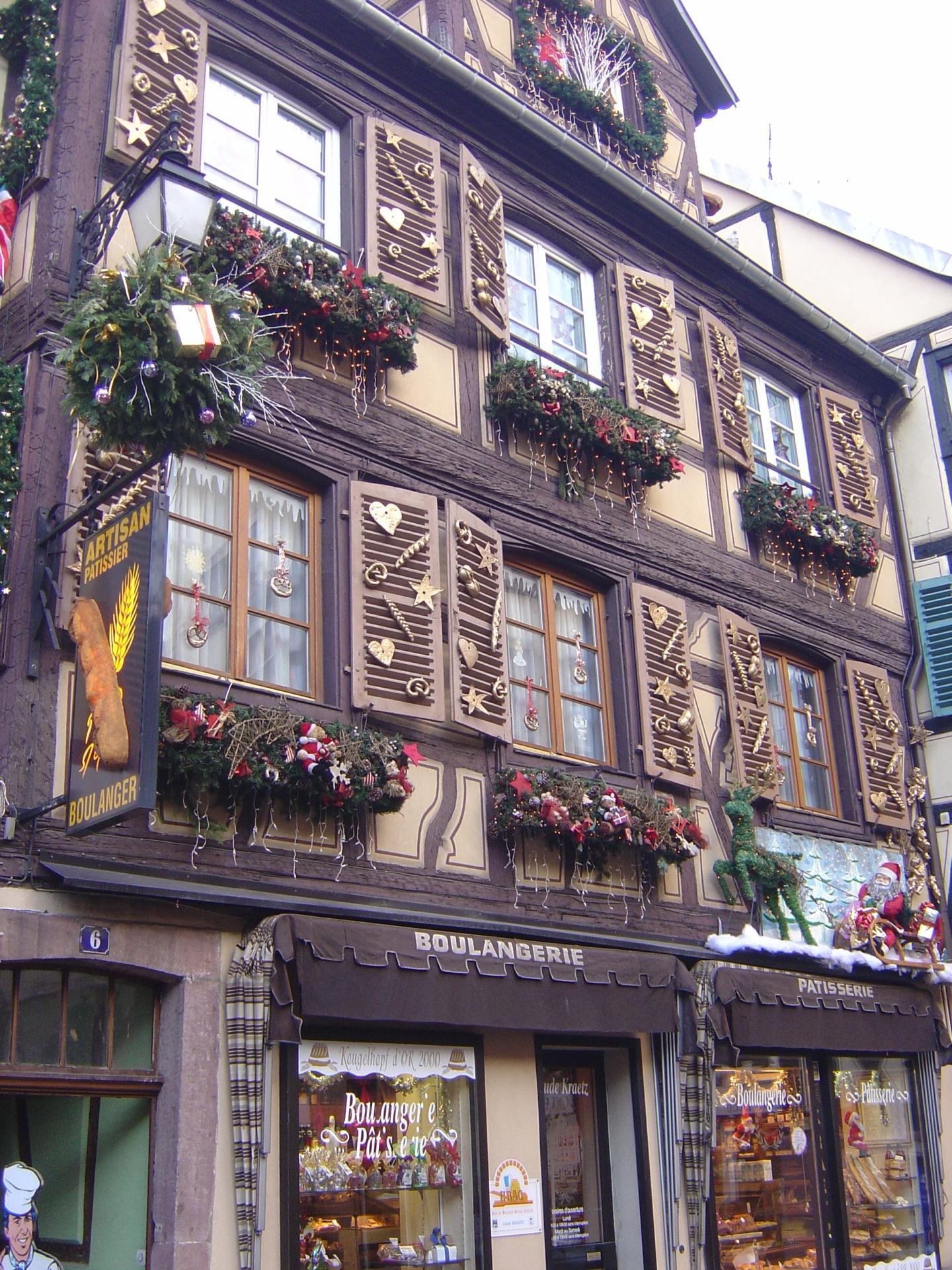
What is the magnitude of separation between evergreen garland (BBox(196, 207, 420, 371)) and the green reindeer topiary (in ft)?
13.1

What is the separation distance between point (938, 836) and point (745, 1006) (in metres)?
4.33

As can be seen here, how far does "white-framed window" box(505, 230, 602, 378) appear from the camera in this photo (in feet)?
34.4

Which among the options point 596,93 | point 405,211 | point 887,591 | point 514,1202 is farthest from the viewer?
point 887,591

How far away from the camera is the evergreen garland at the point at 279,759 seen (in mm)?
6684

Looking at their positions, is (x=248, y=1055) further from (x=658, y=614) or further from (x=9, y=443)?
(x=658, y=614)

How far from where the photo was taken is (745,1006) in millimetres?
9188

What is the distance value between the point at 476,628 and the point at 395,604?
2.21 feet

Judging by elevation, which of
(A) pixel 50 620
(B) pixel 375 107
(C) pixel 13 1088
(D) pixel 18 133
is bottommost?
(C) pixel 13 1088

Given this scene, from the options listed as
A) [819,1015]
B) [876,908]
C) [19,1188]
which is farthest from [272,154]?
[876,908]

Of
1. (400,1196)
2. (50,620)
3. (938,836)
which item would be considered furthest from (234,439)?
(938,836)

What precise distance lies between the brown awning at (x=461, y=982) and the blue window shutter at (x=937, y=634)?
5.25 m

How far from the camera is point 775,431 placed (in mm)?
13062

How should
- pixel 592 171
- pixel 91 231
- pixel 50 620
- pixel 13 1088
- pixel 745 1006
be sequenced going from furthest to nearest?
pixel 592 171, pixel 745 1006, pixel 91 231, pixel 50 620, pixel 13 1088

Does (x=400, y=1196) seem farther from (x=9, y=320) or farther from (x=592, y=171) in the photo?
(x=592, y=171)
